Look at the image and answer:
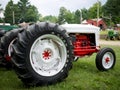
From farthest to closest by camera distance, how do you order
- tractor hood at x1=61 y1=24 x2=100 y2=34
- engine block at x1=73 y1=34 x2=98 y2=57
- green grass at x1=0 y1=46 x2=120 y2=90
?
engine block at x1=73 y1=34 x2=98 y2=57
tractor hood at x1=61 y1=24 x2=100 y2=34
green grass at x1=0 y1=46 x2=120 y2=90

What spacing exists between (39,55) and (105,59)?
2.50 m

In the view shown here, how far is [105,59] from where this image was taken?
7793mm

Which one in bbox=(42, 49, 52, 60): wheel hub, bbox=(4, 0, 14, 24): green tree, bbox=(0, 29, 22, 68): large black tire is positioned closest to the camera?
bbox=(42, 49, 52, 60): wheel hub

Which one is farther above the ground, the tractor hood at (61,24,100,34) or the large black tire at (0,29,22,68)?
the tractor hood at (61,24,100,34)

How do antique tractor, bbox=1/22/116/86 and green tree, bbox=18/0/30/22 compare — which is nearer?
antique tractor, bbox=1/22/116/86

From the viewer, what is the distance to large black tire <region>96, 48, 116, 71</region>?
7.61 metres

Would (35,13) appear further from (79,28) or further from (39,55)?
(39,55)

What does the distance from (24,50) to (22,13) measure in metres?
87.4

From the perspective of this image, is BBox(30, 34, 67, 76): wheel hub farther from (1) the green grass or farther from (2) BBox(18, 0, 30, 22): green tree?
(2) BBox(18, 0, 30, 22): green tree

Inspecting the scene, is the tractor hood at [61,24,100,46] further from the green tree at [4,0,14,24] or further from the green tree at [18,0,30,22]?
the green tree at [18,0,30,22]

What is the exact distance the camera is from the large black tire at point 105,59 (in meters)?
7.61

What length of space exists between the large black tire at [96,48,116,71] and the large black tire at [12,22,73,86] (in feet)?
5.40

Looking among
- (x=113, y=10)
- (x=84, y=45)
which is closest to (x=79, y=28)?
(x=84, y=45)

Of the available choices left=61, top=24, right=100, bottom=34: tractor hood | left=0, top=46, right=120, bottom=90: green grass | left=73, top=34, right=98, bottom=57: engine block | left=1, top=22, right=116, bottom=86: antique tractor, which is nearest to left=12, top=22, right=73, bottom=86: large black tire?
left=1, top=22, right=116, bottom=86: antique tractor
